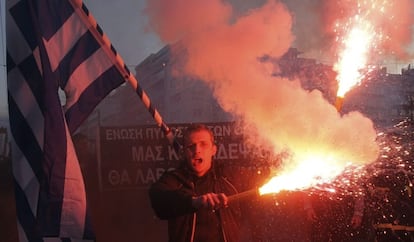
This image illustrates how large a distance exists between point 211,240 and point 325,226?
4061 millimetres

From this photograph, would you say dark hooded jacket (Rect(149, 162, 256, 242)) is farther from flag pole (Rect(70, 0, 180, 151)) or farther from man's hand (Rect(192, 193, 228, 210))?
flag pole (Rect(70, 0, 180, 151))

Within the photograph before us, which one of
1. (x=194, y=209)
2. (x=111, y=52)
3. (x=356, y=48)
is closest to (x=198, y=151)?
(x=194, y=209)

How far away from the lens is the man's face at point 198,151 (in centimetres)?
303

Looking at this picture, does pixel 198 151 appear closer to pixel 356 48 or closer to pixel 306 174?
pixel 306 174

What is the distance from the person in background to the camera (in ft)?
9.47

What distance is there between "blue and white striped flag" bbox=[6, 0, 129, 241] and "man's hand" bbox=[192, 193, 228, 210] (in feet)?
3.49

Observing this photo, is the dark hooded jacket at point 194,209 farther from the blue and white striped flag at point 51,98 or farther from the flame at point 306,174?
the blue and white striped flag at point 51,98

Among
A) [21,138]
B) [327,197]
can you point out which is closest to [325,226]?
[327,197]

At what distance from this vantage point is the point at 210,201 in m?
2.70

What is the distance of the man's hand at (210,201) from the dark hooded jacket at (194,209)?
7cm

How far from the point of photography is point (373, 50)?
22.3 feet

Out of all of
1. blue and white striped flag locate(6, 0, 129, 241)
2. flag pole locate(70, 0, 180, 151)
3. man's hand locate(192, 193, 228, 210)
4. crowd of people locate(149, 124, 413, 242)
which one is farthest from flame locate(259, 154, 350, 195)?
blue and white striped flag locate(6, 0, 129, 241)

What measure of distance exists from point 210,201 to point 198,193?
324 mm

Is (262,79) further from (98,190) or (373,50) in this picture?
(98,190)
